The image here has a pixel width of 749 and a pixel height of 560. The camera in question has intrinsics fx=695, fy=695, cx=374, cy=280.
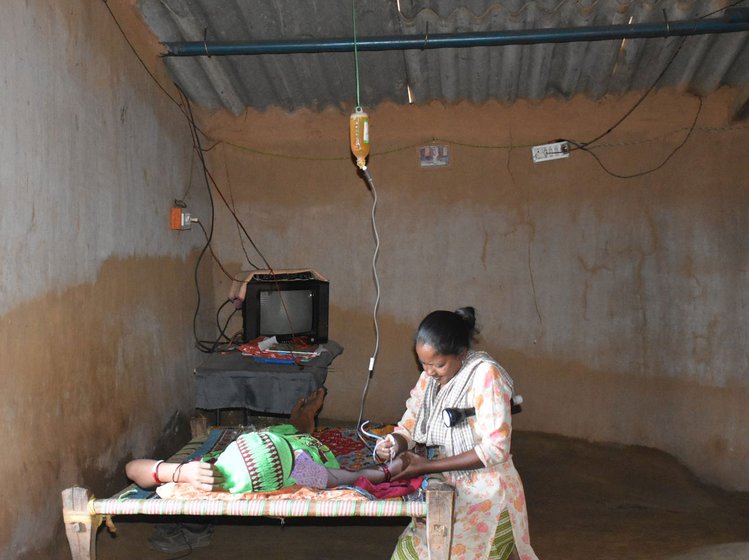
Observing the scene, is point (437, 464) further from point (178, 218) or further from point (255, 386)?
point (178, 218)

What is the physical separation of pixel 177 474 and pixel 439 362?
1.25m

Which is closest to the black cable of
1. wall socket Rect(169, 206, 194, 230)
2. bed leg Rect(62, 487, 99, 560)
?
wall socket Rect(169, 206, 194, 230)

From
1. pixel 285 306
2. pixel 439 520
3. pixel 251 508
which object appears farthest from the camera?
pixel 285 306

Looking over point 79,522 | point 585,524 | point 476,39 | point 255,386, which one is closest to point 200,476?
point 79,522

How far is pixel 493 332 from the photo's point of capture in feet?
19.6

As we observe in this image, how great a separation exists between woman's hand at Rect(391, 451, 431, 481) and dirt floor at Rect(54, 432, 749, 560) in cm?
127

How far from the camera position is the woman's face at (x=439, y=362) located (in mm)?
2967

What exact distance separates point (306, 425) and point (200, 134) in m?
2.87

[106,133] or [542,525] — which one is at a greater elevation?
[106,133]

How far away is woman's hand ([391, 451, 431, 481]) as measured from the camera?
2955mm

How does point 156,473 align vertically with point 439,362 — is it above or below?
below

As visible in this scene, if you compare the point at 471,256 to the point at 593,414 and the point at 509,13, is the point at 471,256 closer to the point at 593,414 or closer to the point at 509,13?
the point at 593,414

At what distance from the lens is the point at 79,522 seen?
8.98ft

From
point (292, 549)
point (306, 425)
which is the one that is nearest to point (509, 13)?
point (306, 425)
